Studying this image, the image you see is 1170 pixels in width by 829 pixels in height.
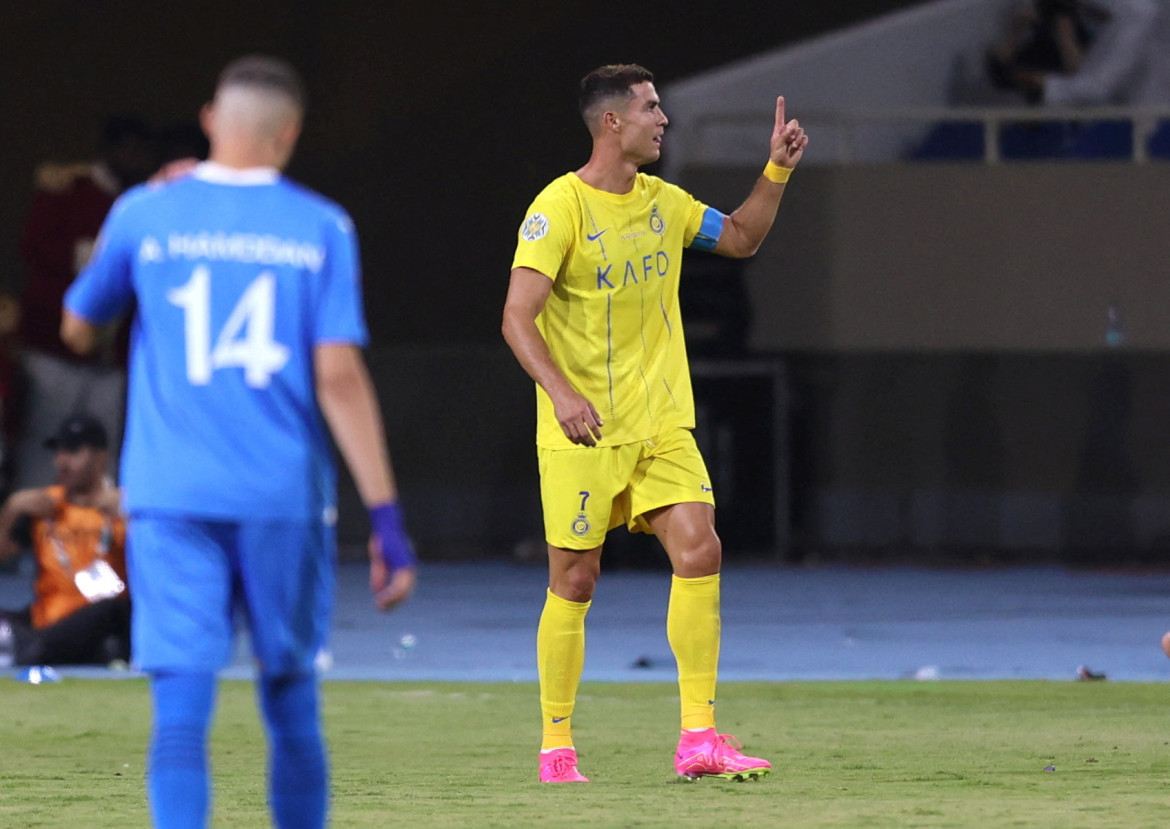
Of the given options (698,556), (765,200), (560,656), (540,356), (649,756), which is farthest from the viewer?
(649,756)

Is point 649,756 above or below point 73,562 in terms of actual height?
below

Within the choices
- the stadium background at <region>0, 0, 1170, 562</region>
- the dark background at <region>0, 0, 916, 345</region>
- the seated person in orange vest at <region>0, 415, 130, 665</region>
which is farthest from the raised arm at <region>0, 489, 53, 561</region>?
the dark background at <region>0, 0, 916, 345</region>

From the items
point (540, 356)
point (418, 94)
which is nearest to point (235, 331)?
point (540, 356)

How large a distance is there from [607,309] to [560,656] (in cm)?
108

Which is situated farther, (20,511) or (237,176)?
(20,511)

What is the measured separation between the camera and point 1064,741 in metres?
7.48

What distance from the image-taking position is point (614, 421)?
6.61 m

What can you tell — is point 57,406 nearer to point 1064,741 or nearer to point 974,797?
point 1064,741

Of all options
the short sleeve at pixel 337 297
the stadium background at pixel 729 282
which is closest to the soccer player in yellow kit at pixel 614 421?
the short sleeve at pixel 337 297

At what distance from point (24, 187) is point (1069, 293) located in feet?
27.9

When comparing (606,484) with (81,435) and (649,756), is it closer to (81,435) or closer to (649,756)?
(649,756)

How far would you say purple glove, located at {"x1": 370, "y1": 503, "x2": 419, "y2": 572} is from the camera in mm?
4223

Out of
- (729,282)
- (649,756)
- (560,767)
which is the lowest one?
(649,756)

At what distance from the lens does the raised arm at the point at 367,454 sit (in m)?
4.22
